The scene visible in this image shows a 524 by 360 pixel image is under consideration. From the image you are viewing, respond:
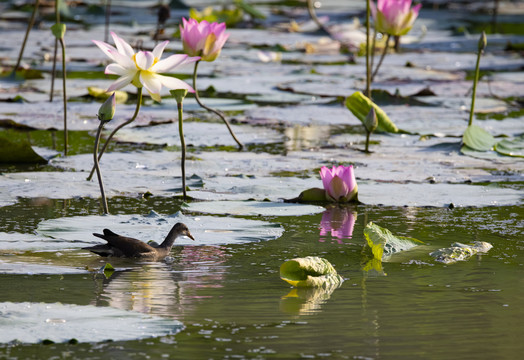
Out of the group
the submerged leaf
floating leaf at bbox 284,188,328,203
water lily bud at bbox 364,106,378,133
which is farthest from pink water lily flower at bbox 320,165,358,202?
the submerged leaf

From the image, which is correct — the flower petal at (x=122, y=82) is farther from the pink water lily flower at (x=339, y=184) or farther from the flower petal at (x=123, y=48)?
the pink water lily flower at (x=339, y=184)

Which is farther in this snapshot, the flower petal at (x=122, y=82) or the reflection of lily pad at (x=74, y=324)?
the flower petal at (x=122, y=82)

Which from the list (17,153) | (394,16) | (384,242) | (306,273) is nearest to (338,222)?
(384,242)

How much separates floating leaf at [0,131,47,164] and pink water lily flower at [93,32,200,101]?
108 centimetres

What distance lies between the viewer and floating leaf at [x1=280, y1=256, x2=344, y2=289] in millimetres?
2244

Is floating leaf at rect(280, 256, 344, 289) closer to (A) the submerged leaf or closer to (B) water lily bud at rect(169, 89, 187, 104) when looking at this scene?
(B) water lily bud at rect(169, 89, 187, 104)

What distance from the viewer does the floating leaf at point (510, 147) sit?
13.6 feet

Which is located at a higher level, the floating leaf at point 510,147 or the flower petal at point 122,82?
the flower petal at point 122,82

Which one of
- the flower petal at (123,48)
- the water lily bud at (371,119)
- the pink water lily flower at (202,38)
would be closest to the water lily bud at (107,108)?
the flower petal at (123,48)

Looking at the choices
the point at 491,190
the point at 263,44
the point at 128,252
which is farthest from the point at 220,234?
the point at 263,44

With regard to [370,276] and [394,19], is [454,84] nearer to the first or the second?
[394,19]

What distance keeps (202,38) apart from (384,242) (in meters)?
1.49

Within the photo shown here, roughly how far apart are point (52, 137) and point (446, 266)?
8.93 ft

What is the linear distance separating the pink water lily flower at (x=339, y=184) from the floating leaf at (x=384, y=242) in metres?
0.52
